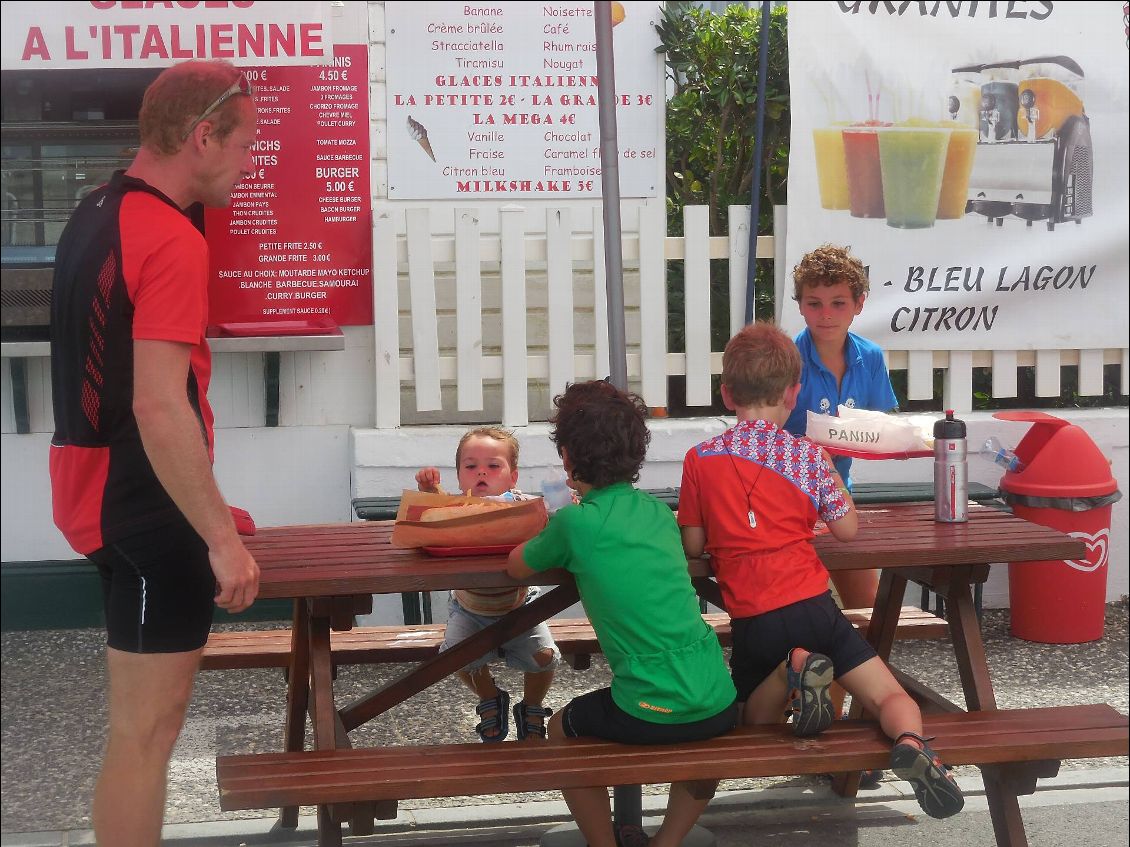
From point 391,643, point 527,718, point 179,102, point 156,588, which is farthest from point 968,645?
point 179,102

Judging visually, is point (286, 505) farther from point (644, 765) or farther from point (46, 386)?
point (644, 765)

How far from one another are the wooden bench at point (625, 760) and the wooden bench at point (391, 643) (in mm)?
883

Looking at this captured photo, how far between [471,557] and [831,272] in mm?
1495

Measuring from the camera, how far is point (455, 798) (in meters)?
3.99


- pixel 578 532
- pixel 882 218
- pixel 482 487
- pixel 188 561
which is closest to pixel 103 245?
pixel 188 561

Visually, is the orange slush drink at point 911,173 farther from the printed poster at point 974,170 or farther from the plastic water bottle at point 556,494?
the plastic water bottle at point 556,494

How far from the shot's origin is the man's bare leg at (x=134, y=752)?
8.79ft

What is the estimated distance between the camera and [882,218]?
6.14m

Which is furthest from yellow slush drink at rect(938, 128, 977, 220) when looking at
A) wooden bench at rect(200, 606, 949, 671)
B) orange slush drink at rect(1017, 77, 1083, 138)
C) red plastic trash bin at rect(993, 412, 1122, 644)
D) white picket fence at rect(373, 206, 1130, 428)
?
wooden bench at rect(200, 606, 949, 671)

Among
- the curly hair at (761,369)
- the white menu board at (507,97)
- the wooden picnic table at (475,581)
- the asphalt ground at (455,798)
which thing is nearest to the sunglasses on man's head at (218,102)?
the wooden picnic table at (475,581)

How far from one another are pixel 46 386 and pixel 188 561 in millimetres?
3380

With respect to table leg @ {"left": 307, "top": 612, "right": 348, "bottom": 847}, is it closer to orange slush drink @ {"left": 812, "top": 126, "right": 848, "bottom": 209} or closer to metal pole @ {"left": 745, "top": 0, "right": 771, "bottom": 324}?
metal pole @ {"left": 745, "top": 0, "right": 771, "bottom": 324}

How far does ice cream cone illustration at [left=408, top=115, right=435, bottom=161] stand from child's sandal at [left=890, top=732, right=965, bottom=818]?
12.8 ft

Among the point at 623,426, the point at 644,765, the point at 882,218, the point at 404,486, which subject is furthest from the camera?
the point at 882,218
